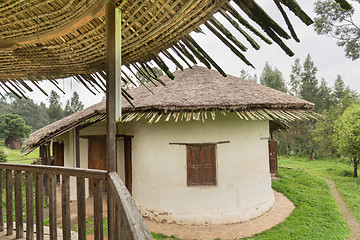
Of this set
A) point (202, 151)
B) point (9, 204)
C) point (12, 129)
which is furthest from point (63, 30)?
point (12, 129)

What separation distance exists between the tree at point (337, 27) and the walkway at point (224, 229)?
14.5 m

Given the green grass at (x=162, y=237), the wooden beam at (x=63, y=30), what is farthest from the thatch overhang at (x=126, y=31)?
the green grass at (x=162, y=237)

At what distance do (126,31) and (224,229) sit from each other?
16.8 feet

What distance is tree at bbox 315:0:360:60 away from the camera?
14.3 metres

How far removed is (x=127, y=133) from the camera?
6629mm

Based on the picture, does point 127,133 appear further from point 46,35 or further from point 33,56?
point 46,35

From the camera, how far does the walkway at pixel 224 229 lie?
4934 mm

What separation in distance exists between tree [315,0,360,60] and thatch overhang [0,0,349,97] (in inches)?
666

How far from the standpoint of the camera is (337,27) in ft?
48.1

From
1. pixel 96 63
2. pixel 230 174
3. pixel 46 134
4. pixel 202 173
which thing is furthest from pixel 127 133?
pixel 96 63

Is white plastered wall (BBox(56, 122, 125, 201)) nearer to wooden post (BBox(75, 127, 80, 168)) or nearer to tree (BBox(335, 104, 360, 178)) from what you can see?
wooden post (BBox(75, 127, 80, 168))

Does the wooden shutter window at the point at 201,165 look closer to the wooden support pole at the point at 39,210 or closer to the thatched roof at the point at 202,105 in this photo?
the thatched roof at the point at 202,105

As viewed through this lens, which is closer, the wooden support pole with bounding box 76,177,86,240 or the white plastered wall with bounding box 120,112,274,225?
the wooden support pole with bounding box 76,177,86,240

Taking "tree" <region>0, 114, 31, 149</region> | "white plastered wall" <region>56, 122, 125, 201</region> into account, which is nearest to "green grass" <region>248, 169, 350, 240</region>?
"white plastered wall" <region>56, 122, 125, 201</region>
